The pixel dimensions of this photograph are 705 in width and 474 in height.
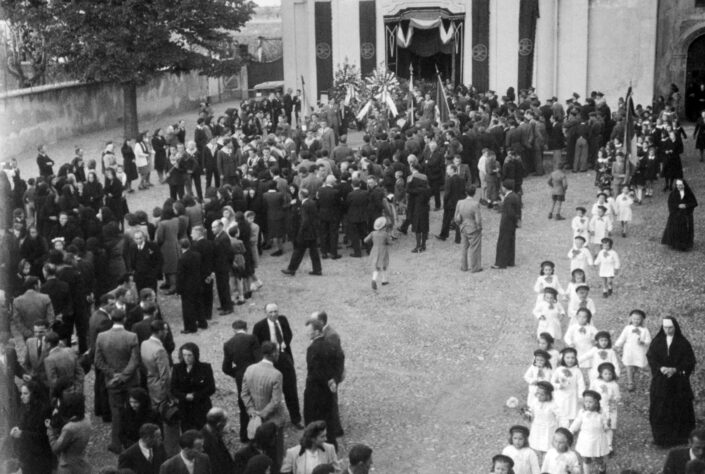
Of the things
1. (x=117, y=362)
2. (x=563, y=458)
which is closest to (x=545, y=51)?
(x=117, y=362)

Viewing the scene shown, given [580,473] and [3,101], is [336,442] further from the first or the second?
[3,101]

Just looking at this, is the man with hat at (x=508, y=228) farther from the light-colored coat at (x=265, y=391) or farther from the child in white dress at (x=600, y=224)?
the light-colored coat at (x=265, y=391)

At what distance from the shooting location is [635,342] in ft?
41.9

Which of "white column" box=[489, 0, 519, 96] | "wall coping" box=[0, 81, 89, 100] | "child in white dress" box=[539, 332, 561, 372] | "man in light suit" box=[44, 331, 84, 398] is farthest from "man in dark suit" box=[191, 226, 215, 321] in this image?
"white column" box=[489, 0, 519, 96]

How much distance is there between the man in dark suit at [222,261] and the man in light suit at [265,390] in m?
4.88

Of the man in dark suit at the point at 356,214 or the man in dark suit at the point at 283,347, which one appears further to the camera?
the man in dark suit at the point at 356,214

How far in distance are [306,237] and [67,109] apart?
1801 cm

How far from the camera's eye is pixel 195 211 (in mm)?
17469

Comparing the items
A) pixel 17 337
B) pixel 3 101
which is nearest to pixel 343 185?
pixel 17 337

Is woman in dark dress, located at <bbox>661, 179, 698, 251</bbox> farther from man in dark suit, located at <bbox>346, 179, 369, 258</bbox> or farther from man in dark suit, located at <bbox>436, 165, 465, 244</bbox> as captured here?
man in dark suit, located at <bbox>346, 179, 369, 258</bbox>

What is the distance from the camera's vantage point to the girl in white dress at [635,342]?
41.8 feet

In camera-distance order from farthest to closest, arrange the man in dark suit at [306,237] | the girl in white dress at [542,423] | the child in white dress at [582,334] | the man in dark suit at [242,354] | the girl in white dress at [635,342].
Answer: the man in dark suit at [306,237] < the child in white dress at [582,334] < the girl in white dress at [635,342] < the man in dark suit at [242,354] < the girl in white dress at [542,423]

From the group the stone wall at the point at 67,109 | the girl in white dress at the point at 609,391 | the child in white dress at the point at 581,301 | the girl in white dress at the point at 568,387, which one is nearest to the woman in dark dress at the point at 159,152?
the stone wall at the point at 67,109

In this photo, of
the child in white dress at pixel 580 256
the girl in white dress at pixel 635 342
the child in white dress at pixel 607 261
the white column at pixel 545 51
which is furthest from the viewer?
the white column at pixel 545 51
